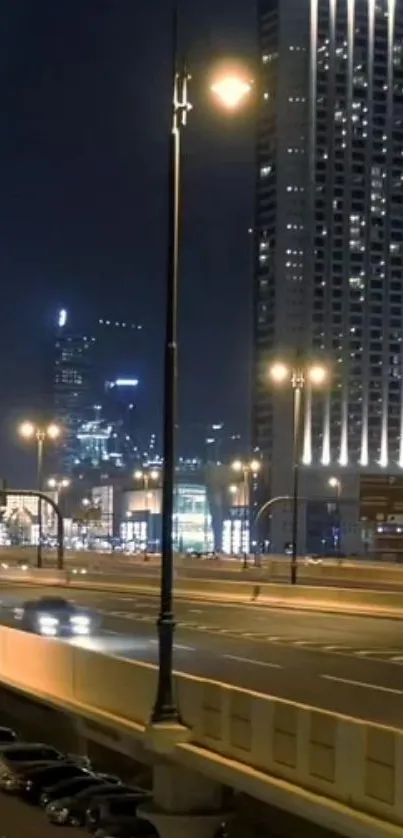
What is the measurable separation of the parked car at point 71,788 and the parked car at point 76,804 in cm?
2

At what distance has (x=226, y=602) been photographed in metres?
54.8

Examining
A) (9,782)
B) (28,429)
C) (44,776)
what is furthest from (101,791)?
(28,429)

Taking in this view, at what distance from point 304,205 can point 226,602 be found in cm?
14727

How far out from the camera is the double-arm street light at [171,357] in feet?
57.6

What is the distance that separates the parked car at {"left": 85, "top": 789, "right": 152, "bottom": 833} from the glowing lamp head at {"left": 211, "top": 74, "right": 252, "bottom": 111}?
32.4 ft

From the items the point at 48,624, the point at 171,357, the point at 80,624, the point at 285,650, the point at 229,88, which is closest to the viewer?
the point at 229,88

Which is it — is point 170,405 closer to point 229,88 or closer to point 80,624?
point 229,88

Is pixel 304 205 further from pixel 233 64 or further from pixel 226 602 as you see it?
pixel 233 64

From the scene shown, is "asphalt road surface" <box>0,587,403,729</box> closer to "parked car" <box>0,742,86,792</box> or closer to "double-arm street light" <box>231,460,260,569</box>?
"parked car" <box>0,742,86,792</box>

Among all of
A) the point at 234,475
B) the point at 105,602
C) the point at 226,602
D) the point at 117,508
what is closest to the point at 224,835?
the point at 226,602

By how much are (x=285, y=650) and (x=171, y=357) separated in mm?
17769

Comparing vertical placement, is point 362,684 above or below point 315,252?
below

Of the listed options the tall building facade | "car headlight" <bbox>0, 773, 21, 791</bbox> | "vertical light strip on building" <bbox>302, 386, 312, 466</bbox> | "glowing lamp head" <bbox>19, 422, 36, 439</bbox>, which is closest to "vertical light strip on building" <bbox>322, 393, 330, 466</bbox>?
the tall building facade

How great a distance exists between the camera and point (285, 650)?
3444 cm
